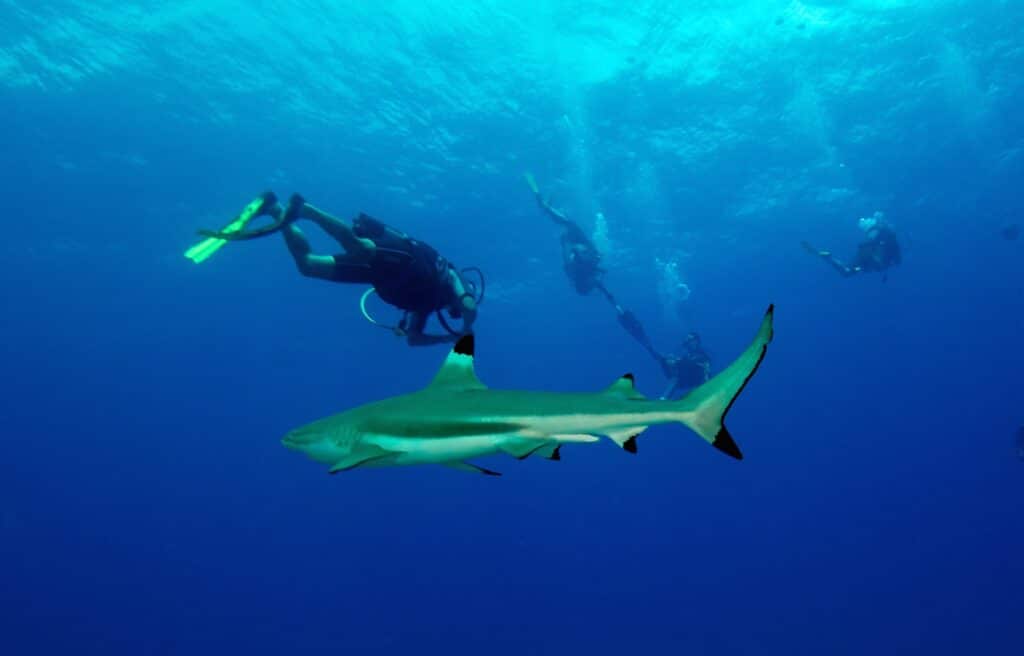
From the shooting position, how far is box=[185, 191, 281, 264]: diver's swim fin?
726 cm

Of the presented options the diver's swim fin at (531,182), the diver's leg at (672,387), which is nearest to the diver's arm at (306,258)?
the diver's leg at (672,387)

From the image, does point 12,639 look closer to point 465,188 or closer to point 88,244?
point 88,244

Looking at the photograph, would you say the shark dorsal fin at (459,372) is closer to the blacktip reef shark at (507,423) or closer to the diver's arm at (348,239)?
the blacktip reef shark at (507,423)

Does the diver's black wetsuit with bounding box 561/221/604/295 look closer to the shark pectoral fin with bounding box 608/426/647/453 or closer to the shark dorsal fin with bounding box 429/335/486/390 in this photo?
the shark dorsal fin with bounding box 429/335/486/390

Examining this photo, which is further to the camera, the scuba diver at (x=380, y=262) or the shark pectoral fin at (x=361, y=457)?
the scuba diver at (x=380, y=262)

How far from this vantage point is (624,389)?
2.72 m

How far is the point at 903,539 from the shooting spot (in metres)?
70.8

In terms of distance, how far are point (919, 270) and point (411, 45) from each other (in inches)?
1986

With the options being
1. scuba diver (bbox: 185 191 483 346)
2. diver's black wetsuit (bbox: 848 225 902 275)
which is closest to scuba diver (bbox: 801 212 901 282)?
diver's black wetsuit (bbox: 848 225 902 275)

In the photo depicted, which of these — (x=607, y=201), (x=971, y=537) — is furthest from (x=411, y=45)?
(x=971, y=537)

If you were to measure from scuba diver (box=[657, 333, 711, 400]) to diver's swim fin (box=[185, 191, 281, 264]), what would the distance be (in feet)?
40.9

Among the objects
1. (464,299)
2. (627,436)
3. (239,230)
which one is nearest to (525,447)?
(627,436)

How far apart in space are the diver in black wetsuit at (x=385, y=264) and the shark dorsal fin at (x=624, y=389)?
16.4ft

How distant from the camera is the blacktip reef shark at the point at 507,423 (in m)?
2.38
